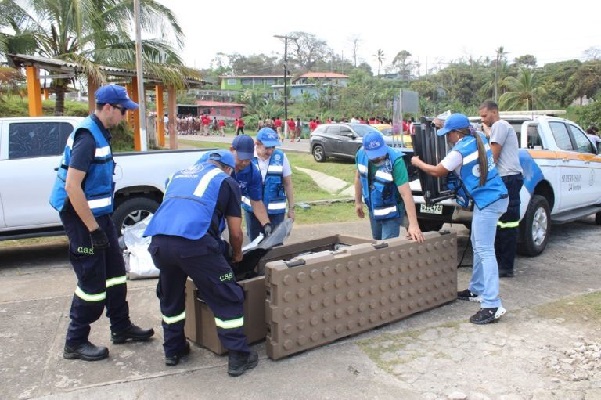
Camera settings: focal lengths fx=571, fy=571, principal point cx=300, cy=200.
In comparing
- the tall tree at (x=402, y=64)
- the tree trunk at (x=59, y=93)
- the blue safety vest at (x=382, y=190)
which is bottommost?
the blue safety vest at (x=382, y=190)

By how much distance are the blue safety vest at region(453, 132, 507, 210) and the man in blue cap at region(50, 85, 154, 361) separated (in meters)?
2.72

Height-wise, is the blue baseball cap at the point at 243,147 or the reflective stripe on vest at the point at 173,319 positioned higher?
the blue baseball cap at the point at 243,147

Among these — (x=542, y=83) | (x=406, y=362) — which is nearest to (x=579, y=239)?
(x=406, y=362)

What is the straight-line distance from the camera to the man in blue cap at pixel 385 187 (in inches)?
192

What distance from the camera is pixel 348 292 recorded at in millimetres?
4289

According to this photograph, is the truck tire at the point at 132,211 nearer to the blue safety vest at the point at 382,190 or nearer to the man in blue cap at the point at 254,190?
the man in blue cap at the point at 254,190

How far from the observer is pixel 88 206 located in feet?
12.7

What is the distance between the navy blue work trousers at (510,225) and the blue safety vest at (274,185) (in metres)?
2.44

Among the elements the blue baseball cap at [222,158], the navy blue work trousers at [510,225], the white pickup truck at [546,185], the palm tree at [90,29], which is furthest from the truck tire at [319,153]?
the blue baseball cap at [222,158]

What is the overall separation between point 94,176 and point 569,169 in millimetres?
6357

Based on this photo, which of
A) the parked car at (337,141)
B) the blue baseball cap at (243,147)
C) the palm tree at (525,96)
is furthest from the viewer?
the palm tree at (525,96)

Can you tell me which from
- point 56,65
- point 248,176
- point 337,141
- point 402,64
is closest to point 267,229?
point 248,176

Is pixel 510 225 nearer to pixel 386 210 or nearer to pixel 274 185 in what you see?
pixel 386 210

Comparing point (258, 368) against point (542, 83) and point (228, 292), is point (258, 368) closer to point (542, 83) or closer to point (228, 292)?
point (228, 292)
